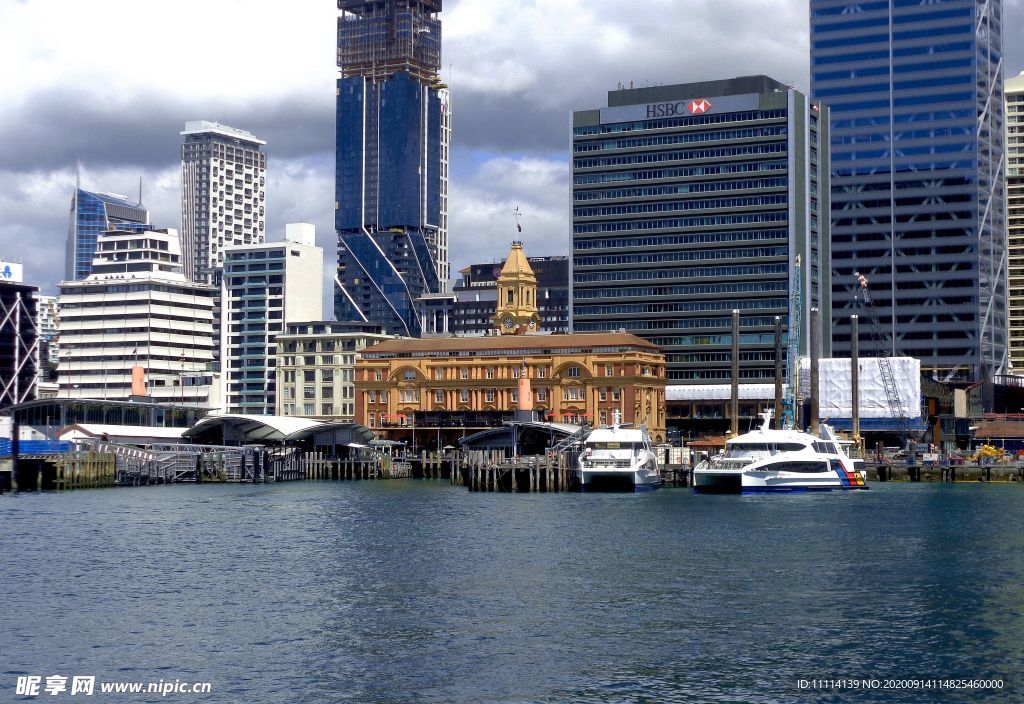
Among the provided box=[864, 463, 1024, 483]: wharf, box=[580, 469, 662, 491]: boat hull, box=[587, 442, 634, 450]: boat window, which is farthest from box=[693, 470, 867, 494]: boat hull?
box=[864, 463, 1024, 483]: wharf

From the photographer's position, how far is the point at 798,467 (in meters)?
137

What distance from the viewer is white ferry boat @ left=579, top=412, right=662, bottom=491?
14012 centimetres

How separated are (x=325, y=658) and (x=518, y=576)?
2186 centimetres

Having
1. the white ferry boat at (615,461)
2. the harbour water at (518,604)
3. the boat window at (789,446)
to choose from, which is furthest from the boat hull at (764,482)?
the harbour water at (518,604)

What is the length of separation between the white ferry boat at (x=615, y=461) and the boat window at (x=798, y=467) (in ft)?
41.8

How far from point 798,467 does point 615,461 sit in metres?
18.1

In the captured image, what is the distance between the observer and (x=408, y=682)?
49.9 meters

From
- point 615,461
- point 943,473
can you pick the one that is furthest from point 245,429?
point 943,473

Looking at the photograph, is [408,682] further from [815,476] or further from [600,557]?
[815,476]

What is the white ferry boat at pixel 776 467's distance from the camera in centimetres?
13662

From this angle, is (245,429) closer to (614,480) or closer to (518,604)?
(614,480)

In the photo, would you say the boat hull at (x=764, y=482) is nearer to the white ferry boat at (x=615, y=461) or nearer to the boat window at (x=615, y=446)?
the white ferry boat at (x=615, y=461)

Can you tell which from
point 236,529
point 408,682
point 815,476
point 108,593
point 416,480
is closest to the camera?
point 408,682

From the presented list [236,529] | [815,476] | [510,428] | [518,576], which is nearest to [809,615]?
[518,576]
